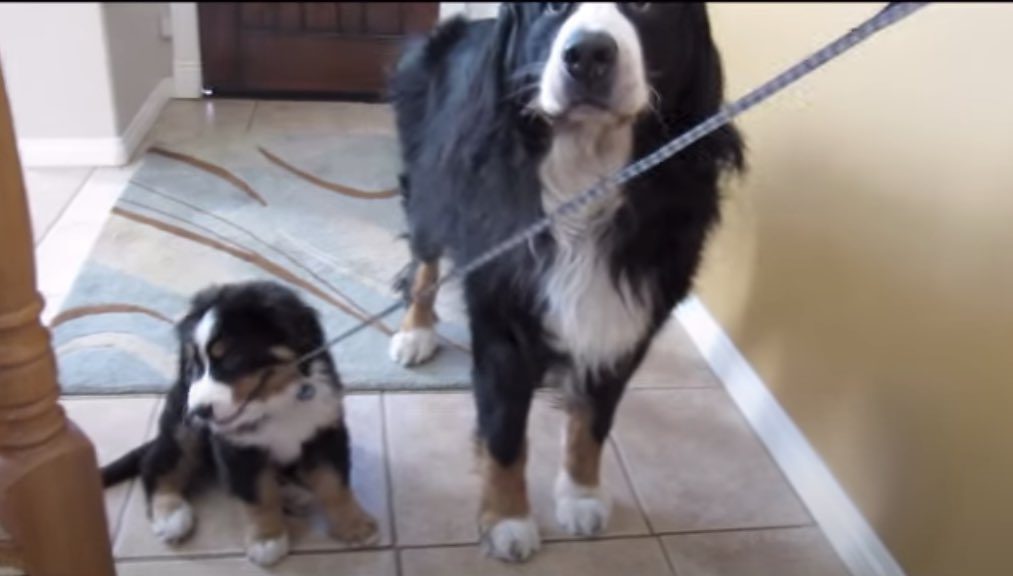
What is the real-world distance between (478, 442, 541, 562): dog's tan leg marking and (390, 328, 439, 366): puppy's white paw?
1.49ft

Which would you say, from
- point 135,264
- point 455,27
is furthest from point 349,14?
point 135,264

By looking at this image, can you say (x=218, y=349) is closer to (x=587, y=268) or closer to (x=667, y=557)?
(x=587, y=268)

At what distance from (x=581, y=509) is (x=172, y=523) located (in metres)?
0.63

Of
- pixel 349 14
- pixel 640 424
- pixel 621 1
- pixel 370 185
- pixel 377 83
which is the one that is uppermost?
pixel 621 1

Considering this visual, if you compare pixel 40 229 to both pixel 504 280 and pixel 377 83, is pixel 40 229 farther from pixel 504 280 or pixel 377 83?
pixel 504 280

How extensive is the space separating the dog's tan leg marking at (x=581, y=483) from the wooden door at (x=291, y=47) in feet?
2.14

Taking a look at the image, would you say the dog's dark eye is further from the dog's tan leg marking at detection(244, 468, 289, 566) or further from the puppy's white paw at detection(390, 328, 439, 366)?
the puppy's white paw at detection(390, 328, 439, 366)

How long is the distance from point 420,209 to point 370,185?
2.27ft

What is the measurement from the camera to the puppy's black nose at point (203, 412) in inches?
45.4

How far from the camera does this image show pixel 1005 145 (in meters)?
1.07

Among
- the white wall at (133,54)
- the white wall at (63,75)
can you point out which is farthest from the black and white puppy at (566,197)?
the white wall at (63,75)

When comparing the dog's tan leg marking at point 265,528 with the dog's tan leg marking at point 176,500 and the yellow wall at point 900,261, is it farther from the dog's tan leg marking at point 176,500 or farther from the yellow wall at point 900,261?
the yellow wall at point 900,261

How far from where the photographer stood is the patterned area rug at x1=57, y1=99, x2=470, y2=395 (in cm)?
176

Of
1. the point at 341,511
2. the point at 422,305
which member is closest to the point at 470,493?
the point at 341,511
